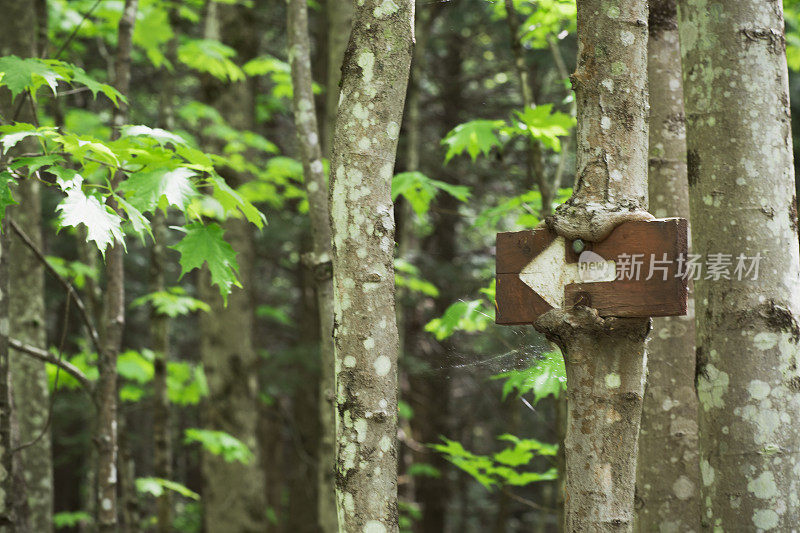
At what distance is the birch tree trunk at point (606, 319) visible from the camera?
1724mm

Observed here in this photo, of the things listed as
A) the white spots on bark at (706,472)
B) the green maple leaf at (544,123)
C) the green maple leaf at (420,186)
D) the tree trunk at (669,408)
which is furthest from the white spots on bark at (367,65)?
the green maple leaf at (420,186)

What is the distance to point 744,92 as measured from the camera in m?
2.38

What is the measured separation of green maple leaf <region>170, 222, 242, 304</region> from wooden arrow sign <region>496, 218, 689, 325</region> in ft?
4.24

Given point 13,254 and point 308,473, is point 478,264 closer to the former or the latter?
point 308,473

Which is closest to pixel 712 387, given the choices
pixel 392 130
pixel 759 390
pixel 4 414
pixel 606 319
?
pixel 759 390

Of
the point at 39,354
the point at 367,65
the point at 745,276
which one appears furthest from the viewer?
the point at 39,354

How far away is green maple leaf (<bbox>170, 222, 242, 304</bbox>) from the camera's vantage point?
2814 mm

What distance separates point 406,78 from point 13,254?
4298 mm

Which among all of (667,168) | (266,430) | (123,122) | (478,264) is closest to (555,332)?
(667,168)

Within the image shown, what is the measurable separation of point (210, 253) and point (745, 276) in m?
1.92

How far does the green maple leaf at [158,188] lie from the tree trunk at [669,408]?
182 cm

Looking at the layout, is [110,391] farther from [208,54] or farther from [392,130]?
[208,54]

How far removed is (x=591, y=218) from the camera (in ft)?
5.74

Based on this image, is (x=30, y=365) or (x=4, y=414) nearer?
(x=4, y=414)
